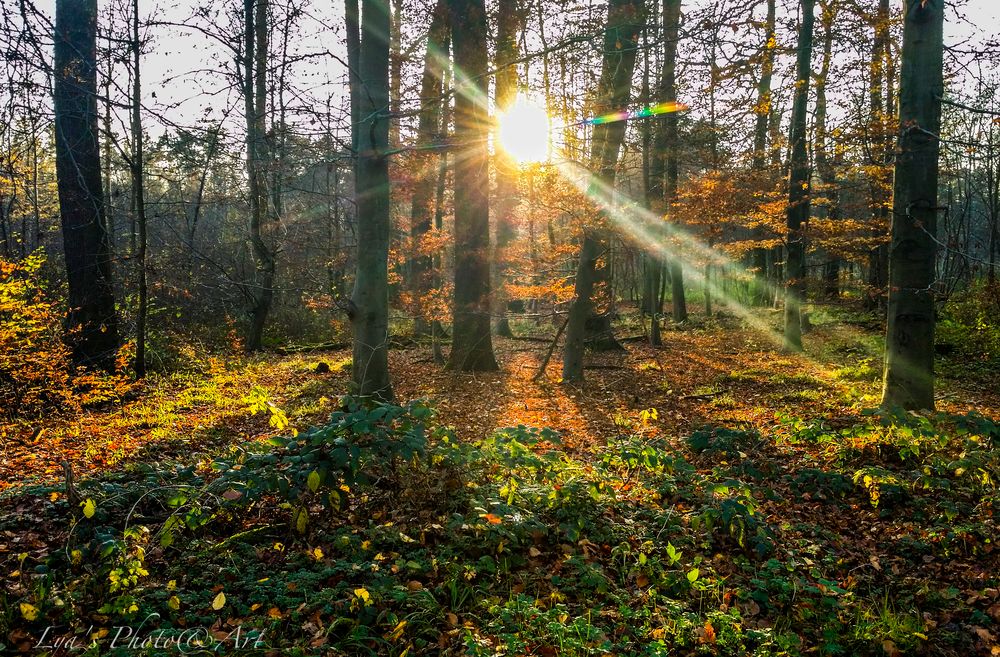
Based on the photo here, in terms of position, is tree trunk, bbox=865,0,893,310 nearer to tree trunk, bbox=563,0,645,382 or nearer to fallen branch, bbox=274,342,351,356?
tree trunk, bbox=563,0,645,382

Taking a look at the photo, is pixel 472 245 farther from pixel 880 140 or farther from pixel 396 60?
pixel 880 140

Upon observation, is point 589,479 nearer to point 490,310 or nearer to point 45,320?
point 490,310

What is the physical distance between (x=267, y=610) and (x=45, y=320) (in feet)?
23.9

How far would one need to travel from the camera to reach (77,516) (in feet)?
12.6

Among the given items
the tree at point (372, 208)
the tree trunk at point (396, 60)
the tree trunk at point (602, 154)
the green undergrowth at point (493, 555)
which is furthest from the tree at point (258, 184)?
the green undergrowth at point (493, 555)

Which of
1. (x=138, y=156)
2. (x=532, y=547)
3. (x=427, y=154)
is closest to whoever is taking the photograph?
(x=532, y=547)

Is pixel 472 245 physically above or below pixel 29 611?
above

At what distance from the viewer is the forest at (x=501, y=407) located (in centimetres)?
323

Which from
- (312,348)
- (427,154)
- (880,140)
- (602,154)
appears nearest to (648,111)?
(602,154)

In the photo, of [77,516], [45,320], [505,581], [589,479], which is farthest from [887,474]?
[45,320]

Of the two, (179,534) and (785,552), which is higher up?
(179,534)

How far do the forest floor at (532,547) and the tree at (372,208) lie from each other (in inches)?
93.9

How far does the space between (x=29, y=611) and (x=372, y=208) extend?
5.77m

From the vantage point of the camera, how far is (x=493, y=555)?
12.7 feet
